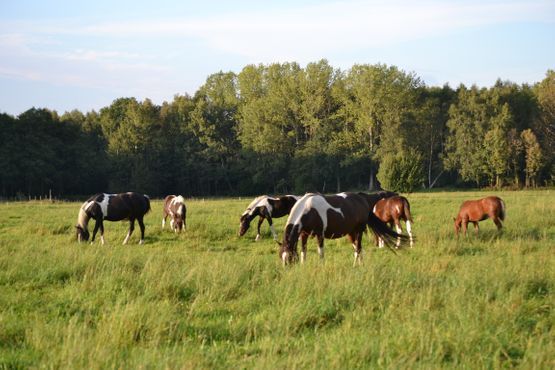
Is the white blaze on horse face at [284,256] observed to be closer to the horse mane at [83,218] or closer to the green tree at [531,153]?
the horse mane at [83,218]

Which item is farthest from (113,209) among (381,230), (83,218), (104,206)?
(381,230)

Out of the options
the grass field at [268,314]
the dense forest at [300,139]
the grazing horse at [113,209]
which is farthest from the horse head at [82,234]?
the dense forest at [300,139]

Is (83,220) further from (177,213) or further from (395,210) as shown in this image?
(395,210)

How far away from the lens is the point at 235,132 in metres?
66.2

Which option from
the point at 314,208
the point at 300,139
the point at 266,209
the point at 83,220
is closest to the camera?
the point at 314,208

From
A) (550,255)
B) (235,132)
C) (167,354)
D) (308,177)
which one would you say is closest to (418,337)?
(167,354)

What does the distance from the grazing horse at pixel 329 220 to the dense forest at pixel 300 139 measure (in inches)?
1683

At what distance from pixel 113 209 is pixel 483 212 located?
40.7ft

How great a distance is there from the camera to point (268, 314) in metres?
6.34

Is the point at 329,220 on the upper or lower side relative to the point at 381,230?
upper

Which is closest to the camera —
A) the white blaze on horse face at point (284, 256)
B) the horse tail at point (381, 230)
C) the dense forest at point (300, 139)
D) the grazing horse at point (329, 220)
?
the white blaze on horse face at point (284, 256)

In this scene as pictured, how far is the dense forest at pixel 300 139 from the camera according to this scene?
180 ft

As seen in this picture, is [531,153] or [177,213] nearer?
[177,213]

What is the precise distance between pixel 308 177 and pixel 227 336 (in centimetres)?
5370
